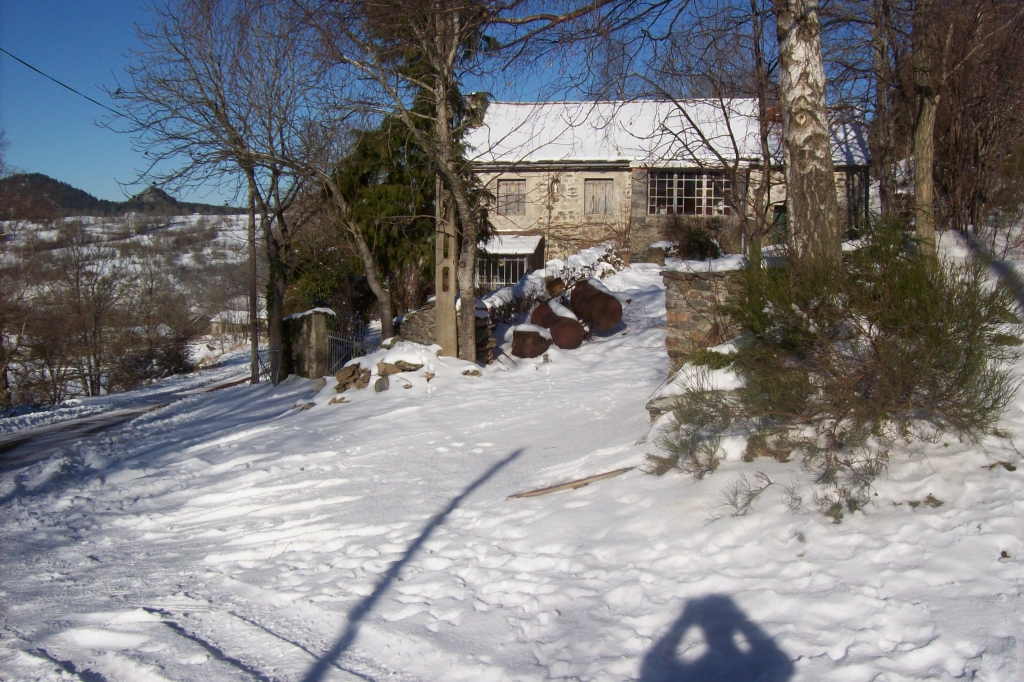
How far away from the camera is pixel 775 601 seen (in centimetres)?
388

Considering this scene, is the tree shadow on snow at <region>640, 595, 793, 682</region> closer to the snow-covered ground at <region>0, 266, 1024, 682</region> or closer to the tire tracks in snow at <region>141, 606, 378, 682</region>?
the snow-covered ground at <region>0, 266, 1024, 682</region>

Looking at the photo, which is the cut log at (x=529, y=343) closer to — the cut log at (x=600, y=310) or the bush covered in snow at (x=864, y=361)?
the cut log at (x=600, y=310)

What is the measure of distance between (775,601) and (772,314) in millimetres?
2250

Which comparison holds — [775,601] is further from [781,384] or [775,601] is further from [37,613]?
[37,613]

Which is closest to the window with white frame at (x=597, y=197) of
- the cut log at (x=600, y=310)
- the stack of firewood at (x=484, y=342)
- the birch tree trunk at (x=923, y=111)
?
the cut log at (x=600, y=310)

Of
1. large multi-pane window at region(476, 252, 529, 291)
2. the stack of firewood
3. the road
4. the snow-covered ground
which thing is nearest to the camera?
the snow-covered ground

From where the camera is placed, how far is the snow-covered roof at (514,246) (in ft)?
76.1

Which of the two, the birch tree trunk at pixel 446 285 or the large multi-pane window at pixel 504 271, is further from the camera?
the large multi-pane window at pixel 504 271

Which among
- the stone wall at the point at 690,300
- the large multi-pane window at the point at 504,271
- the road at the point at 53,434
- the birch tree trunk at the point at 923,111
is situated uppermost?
the birch tree trunk at the point at 923,111

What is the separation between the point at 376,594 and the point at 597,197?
21.4 m

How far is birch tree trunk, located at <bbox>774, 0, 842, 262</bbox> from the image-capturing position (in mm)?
6422

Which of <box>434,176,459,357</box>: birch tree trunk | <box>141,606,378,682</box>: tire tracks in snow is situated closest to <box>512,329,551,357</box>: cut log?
<box>434,176,459,357</box>: birch tree trunk

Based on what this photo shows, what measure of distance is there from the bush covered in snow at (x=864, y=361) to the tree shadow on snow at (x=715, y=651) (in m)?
1.18

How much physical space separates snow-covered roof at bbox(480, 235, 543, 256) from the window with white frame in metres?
2.02
